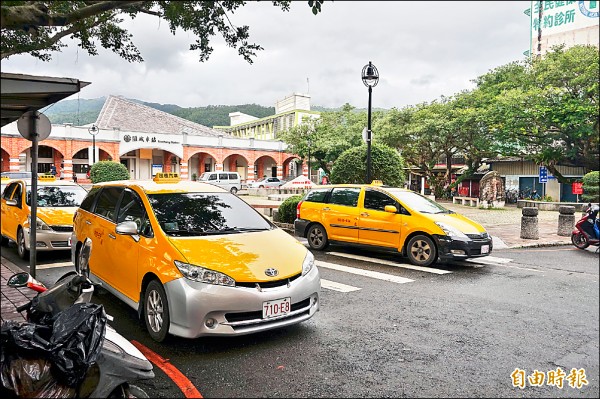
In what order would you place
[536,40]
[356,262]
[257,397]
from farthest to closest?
[356,262], [257,397], [536,40]

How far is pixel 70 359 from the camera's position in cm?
261

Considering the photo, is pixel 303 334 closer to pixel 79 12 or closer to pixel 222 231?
pixel 222 231

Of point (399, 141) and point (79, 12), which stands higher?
point (399, 141)

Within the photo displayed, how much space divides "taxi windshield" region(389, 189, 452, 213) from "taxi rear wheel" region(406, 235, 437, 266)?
0.60 meters

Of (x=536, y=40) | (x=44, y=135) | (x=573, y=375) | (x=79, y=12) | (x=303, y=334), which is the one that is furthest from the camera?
(x=44, y=135)

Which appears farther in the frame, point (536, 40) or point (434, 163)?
point (434, 163)

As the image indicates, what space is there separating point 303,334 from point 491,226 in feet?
40.9

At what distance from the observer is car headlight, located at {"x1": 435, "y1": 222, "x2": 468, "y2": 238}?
807cm

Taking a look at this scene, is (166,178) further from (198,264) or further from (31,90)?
(31,90)

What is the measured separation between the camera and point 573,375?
2.71 metres

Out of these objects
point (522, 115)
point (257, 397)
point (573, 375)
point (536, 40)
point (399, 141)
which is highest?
point (399, 141)

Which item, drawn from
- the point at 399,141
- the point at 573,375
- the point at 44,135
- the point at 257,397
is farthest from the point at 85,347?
the point at 399,141

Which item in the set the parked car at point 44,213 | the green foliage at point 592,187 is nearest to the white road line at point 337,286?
the green foliage at point 592,187

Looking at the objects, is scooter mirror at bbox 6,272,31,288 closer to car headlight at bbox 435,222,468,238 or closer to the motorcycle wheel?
car headlight at bbox 435,222,468,238
